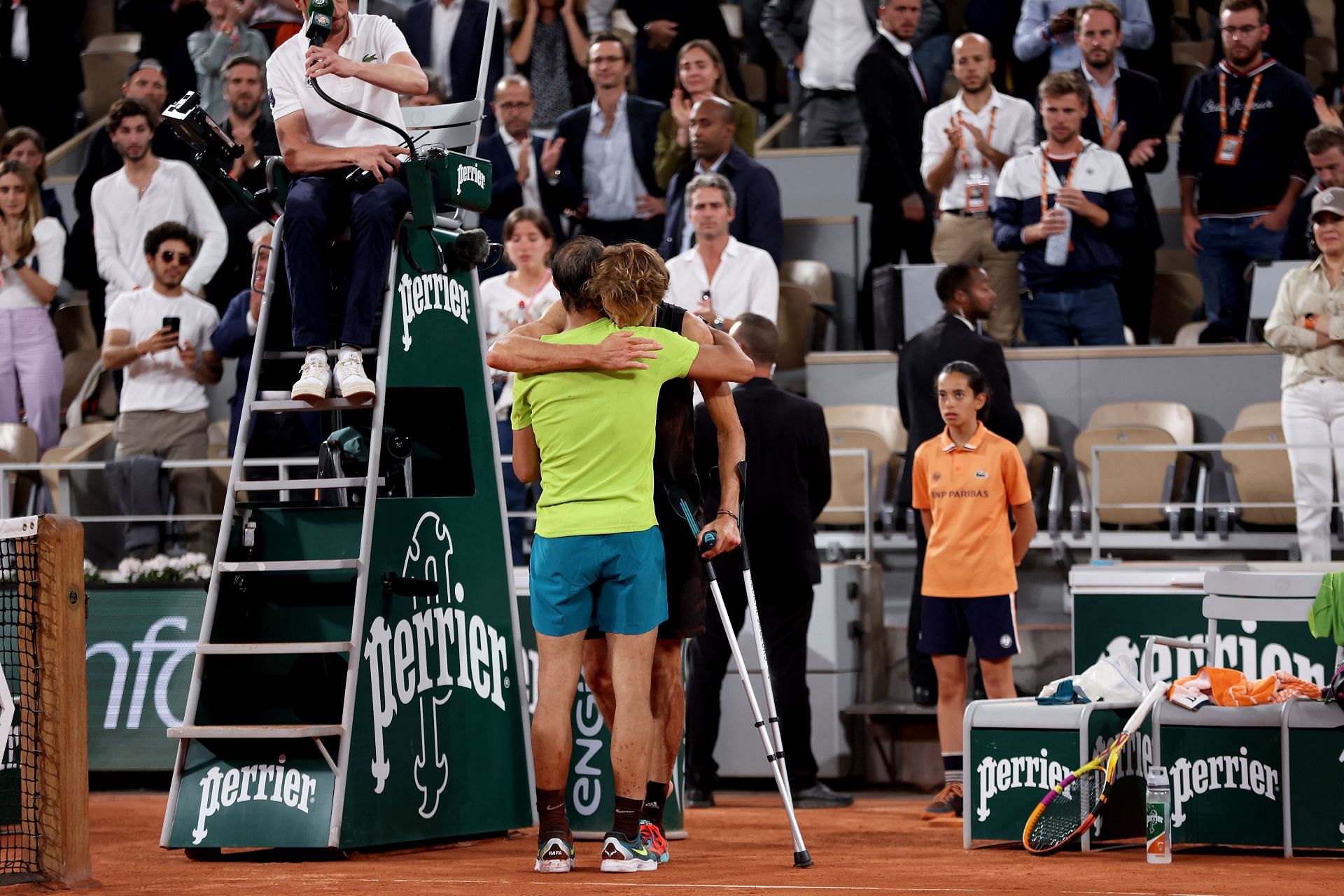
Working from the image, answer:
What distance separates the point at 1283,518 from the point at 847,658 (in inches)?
109

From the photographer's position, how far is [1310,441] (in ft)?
33.1

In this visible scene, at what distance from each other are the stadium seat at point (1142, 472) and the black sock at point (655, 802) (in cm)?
466

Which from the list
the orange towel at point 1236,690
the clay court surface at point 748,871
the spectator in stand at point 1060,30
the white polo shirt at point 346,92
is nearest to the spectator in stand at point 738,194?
the spectator in stand at point 1060,30

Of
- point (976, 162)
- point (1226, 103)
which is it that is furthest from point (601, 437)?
point (1226, 103)

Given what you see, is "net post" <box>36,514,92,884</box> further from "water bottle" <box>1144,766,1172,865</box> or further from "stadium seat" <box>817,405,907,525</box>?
"stadium seat" <box>817,405,907,525</box>

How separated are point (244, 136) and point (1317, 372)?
7.50m

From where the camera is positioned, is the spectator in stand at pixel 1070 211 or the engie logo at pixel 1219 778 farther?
the spectator in stand at pixel 1070 211

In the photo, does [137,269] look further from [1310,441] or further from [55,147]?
[1310,441]

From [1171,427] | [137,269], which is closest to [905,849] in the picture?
[1171,427]

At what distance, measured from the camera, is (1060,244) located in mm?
11766

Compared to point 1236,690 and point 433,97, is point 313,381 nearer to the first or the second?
point 1236,690

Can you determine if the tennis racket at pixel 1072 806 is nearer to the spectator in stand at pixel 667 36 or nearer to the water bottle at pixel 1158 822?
the water bottle at pixel 1158 822

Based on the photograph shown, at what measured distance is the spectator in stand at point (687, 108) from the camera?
1267cm

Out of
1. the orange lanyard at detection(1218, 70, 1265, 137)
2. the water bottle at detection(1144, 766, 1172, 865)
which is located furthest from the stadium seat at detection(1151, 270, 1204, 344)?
the water bottle at detection(1144, 766, 1172, 865)
